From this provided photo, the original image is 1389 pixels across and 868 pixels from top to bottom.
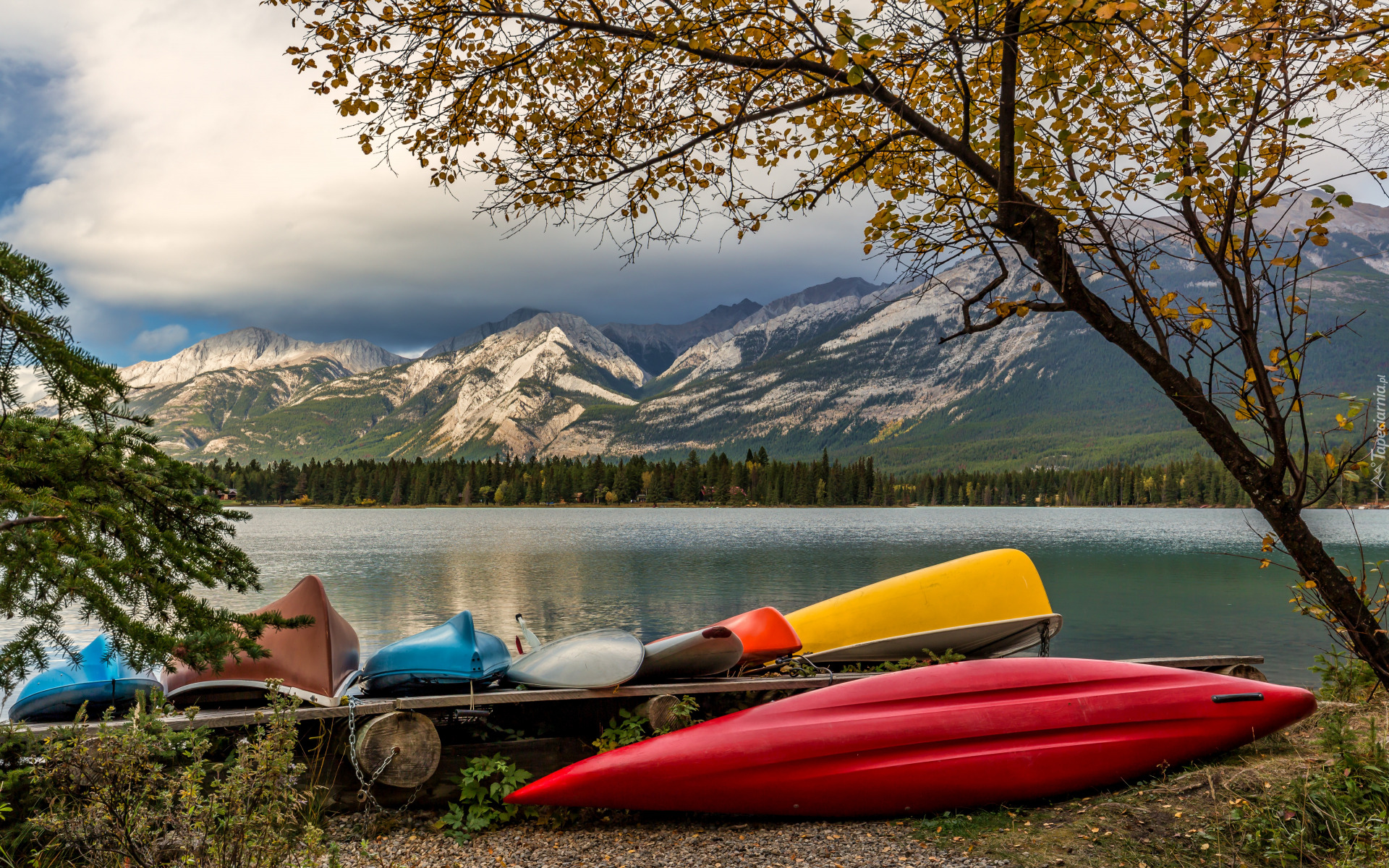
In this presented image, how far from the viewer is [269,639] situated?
7.96m

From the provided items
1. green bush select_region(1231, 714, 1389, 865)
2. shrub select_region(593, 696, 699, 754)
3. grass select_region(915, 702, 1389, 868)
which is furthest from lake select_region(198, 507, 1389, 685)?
shrub select_region(593, 696, 699, 754)

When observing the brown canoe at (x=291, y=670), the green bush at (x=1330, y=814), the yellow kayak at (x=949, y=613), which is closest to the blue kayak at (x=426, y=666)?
the brown canoe at (x=291, y=670)

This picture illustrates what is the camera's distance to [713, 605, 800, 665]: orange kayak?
940 cm

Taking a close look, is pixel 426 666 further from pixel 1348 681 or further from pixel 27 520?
pixel 1348 681

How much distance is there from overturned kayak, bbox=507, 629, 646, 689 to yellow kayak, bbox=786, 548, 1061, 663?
3.01 metres

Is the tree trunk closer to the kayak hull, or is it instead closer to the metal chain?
the kayak hull

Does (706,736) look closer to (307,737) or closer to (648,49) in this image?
(307,737)

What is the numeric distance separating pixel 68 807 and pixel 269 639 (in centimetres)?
262

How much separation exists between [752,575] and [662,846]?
30.0m

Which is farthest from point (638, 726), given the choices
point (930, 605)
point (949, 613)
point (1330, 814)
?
point (1330, 814)

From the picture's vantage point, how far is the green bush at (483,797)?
7262mm

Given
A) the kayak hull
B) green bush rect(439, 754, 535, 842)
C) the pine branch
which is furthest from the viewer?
the kayak hull

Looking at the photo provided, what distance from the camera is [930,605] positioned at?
1074cm

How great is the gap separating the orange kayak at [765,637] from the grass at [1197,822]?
2.86 m
